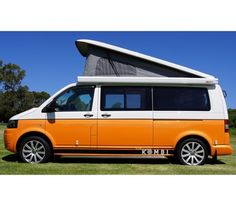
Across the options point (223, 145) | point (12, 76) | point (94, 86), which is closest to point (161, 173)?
point (223, 145)

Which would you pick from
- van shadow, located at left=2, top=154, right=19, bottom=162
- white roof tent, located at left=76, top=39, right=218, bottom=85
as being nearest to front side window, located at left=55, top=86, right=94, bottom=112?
white roof tent, located at left=76, top=39, right=218, bottom=85

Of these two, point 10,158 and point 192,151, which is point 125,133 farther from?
point 10,158

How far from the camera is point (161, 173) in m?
9.60

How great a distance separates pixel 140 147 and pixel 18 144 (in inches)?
117

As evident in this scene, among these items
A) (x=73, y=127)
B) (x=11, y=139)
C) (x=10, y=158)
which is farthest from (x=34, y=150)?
(x=10, y=158)

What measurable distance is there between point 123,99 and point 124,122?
0.57 meters

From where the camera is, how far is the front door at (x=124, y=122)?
35.7 feet

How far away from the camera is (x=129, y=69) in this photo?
1121 cm

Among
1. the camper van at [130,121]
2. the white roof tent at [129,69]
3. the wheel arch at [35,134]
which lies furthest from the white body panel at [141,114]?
the wheel arch at [35,134]

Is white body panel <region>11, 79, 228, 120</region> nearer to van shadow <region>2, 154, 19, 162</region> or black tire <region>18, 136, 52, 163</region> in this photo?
black tire <region>18, 136, 52, 163</region>

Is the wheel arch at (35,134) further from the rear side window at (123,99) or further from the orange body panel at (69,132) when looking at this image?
the rear side window at (123,99)

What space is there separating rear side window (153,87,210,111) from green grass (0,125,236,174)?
142 cm

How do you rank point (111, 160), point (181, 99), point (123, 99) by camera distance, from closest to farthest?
point (123, 99)
point (181, 99)
point (111, 160)

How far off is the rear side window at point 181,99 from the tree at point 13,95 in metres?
53.5
